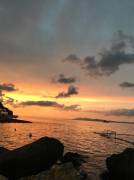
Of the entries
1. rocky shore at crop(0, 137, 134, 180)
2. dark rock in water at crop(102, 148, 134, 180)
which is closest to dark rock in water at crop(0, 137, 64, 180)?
rocky shore at crop(0, 137, 134, 180)

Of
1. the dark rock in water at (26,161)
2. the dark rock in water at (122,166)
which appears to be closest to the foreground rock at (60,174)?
the dark rock in water at (26,161)

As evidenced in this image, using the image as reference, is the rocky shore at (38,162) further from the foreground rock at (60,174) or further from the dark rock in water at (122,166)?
the foreground rock at (60,174)

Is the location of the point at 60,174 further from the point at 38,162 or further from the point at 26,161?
the point at 26,161

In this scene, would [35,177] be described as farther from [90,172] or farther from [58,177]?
[90,172]

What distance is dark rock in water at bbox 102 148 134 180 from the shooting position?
90.7 ft

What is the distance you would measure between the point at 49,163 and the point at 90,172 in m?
9.89

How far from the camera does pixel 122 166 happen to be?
93.6ft

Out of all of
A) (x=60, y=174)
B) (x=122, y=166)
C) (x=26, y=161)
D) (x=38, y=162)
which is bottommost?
(x=60, y=174)

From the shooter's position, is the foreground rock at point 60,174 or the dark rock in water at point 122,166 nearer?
the foreground rock at point 60,174

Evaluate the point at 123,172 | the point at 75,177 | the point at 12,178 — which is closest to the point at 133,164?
the point at 123,172

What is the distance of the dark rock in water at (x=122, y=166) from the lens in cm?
2766

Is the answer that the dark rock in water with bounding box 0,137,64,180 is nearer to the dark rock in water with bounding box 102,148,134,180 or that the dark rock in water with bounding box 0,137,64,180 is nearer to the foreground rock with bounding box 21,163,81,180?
the foreground rock with bounding box 21,163,81,180

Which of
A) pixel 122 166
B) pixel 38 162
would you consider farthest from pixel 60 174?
pixel 122 166

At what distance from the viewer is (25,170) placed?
27984 mm
